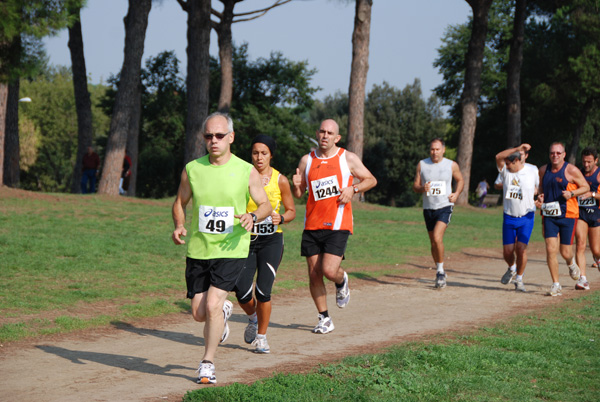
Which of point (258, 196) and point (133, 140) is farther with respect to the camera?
point (133, 140)

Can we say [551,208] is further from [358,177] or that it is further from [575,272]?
[358,177]

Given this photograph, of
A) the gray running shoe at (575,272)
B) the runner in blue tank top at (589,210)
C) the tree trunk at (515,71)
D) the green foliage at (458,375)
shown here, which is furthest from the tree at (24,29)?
the tree trunk at (515,71)

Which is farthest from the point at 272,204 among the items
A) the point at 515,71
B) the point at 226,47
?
the point at 515,71

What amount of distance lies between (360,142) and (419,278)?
12257mm

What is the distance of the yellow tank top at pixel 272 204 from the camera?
7.55 meters

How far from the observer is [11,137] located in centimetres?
2503

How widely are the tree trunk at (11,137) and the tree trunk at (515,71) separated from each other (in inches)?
829

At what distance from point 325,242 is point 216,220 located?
247 cm

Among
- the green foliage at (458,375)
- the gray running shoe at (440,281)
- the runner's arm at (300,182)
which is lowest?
the green foliage at (458,375)

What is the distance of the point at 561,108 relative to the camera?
4484 cm

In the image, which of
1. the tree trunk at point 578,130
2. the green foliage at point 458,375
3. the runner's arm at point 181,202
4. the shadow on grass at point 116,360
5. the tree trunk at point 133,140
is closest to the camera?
the green foliage at point 458,375

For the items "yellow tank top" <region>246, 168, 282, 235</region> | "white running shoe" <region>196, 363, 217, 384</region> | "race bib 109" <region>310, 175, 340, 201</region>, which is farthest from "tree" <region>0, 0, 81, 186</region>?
"white running shoe" <region>196, 363, 217, 384</region>

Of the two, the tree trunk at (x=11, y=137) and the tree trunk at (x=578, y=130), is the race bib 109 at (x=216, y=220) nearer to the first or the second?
the tree trunk at (x=11, y=137)

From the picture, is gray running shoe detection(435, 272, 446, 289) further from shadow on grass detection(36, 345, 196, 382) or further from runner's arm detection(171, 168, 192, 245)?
runner's arm detection(171, 168, 192, 245)
